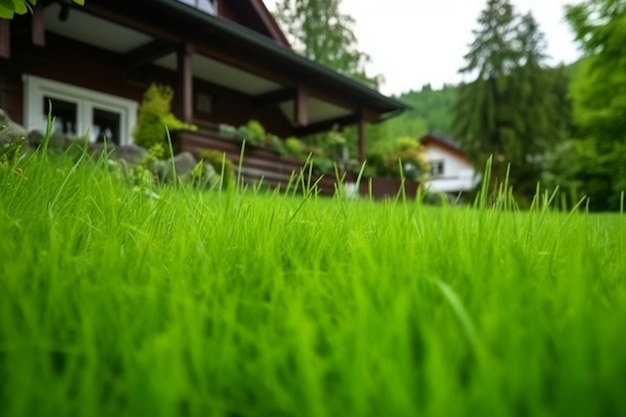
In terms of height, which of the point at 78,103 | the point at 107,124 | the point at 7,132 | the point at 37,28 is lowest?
the point at 7,132

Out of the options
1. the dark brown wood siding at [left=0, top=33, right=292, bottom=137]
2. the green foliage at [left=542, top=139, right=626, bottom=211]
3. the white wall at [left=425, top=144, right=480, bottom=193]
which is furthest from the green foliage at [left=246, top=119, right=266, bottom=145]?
the white wall at [left=425, top=144, right=480, bottom=193]

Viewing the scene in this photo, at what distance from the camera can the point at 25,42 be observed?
906cm

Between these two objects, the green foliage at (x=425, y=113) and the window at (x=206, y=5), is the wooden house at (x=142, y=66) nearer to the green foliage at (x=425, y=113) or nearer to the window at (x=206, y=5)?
the window at (x=206, y=5)

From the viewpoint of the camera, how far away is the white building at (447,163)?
125ft

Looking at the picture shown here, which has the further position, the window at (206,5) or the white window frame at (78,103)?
the window at (206,5)

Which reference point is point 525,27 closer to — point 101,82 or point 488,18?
point 488,18

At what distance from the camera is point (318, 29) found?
84.5 feet

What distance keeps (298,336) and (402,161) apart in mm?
15748

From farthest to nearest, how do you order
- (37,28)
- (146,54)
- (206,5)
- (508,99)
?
(508,99) → (206,5) → (146,54) → (37,28)

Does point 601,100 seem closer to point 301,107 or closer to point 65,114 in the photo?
point 301,107

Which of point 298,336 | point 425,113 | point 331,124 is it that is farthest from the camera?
point 425,113

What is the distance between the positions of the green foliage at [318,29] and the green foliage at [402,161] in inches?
333

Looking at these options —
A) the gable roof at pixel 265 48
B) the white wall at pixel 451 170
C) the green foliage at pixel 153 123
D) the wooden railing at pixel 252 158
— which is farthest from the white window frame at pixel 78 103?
the white wall at pixel 451 170

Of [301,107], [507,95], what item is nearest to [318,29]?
[507,95]
